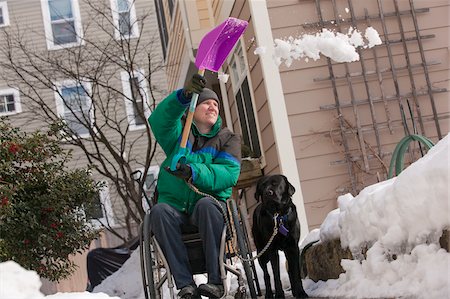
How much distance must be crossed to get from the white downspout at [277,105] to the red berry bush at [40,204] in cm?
230

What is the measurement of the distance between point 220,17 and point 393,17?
110 inches

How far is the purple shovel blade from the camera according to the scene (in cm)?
398

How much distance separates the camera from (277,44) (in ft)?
25.0

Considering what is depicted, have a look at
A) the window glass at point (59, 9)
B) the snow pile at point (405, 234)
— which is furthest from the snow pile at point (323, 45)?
the window glass at point (59, 9)

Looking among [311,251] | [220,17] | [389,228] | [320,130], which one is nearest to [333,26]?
[320,130]

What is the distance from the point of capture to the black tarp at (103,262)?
951cm

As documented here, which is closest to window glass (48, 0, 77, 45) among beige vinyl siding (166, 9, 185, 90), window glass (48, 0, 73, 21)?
window glass (48, 0, 73, 21)

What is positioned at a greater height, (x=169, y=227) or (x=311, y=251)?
(x=169, y=227)

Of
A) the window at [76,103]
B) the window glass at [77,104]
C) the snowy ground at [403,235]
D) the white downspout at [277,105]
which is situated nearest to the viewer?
the snowy ground at [403,235]

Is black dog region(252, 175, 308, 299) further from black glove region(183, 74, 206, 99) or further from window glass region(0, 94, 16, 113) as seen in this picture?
window glass region(0, 94, 16, 113)

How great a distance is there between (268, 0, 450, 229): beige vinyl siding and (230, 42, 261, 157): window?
115 cm

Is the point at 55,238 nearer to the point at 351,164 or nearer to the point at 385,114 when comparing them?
the point at 351,164

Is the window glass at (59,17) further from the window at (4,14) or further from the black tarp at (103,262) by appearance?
the black tarp at (103,262)

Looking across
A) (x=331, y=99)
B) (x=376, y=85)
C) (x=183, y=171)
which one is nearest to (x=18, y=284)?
(x=183, y=171)
